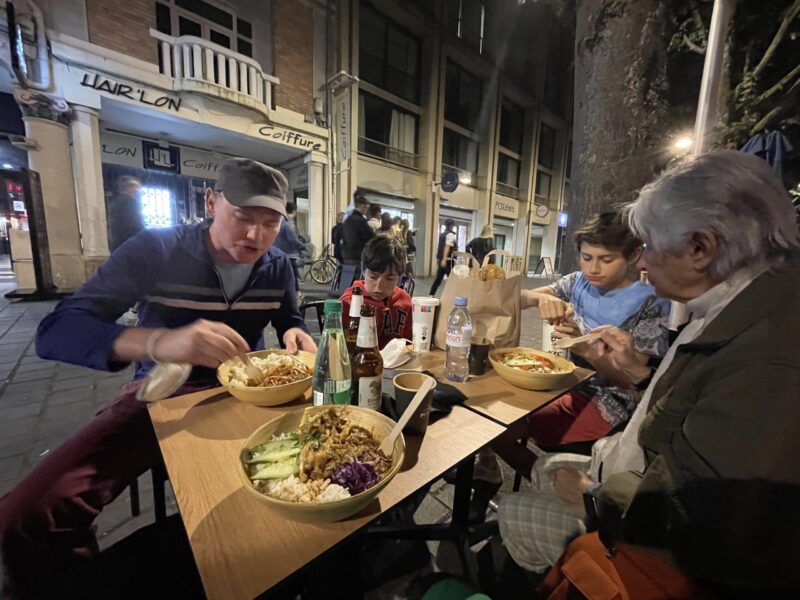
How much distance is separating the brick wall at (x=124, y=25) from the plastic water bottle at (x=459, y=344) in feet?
29.5

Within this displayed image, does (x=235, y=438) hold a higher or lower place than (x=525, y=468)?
higher

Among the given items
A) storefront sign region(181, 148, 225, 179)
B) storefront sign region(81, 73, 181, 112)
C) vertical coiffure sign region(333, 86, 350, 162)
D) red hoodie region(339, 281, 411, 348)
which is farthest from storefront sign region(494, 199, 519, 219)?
red hoodie region(339, 281, 411, 348)

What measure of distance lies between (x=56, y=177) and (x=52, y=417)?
588cm

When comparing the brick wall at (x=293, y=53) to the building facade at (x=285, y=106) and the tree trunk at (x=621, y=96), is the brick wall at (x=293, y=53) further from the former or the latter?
the tree trunk at (x=621, y=96)

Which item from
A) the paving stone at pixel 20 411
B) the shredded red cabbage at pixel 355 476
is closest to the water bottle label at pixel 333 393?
the shredded red cabbage at pixel 355 476

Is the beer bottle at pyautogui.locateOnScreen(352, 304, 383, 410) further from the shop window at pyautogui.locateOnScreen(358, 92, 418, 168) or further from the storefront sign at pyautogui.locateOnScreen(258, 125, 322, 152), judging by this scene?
the shop window at pyautogui.locateOnScreen(358, 92, 418, 168)

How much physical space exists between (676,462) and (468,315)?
94 cm

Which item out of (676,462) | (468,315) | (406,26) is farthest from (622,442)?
(406,26)

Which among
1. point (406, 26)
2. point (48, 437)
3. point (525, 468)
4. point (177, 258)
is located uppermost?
point (406, 26)

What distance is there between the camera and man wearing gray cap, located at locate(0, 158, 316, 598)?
37.0 inches

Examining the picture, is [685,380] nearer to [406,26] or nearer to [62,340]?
[62,340]

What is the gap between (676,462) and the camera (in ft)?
2.54

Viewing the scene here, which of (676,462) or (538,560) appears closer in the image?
(676,462)

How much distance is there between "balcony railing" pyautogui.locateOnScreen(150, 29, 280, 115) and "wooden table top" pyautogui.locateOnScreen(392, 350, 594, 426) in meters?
8.32
